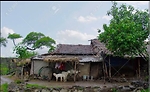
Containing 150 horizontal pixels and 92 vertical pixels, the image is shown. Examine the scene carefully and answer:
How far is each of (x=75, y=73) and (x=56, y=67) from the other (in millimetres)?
1494

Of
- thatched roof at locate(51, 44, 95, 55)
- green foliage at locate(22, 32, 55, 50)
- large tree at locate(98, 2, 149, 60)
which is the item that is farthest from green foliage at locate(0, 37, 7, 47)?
large tree at locate(98, 2, 149, 60)

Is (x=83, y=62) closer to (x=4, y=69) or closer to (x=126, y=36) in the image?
(x=126, y=36)

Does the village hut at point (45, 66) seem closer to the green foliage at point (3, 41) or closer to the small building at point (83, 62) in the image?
the small building at point (83, 62)

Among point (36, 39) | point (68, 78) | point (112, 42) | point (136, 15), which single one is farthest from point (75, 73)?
point (36, 39)

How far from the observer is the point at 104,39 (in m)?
10.7

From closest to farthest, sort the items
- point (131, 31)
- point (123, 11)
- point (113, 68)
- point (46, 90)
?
point (131, 31), point (46, 90), point (123, 11), point (113, 68)

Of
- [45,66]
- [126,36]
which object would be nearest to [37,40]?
[45,66]

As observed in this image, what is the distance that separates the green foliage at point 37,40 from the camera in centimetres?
2322

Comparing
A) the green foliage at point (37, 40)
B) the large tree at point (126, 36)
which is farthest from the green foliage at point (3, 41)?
the large tree at point (126, 36)

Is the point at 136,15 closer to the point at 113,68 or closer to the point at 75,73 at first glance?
the point at 113,68

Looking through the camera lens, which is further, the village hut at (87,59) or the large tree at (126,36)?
the village hut at (87,59)

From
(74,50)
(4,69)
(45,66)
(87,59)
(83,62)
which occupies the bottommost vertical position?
(4,69)

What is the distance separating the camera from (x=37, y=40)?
2377cm

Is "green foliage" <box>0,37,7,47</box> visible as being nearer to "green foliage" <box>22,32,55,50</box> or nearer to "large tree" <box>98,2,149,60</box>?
"green foliage" <box>22,32,55,50</box>
